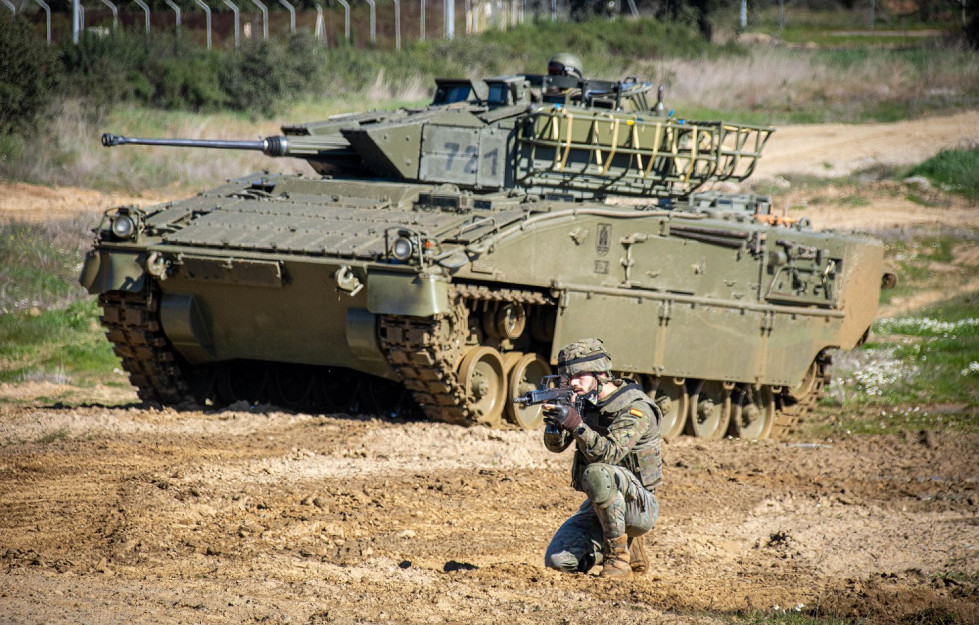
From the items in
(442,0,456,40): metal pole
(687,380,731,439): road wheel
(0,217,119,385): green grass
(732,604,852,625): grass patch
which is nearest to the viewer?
(732,604,852,625): grass patch

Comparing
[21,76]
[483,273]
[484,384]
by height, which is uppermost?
[21,76]

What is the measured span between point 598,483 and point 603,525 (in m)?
0.34

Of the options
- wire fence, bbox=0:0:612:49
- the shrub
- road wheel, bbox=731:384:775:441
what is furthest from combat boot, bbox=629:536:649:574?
wire fence, bbox=0:0:612:49

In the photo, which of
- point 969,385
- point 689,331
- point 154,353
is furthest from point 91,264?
Answer: point 969,385

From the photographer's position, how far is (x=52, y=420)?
1176 cm

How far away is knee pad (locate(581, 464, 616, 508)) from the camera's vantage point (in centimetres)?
692

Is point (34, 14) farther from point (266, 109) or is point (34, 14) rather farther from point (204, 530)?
point (204, 530)

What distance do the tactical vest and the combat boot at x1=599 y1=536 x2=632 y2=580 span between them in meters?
0.36

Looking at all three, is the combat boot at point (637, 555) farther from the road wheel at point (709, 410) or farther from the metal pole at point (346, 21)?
the metal pole at point (346, 21)

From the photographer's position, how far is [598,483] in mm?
6918

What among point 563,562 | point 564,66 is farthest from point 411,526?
point 564,66

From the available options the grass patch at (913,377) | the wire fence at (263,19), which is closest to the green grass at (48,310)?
the grass patch at (913,377)

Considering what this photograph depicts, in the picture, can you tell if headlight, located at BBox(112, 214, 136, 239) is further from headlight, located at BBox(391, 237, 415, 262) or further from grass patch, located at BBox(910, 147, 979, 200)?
grass patch, located at BBox(910, 147, 979, 200)

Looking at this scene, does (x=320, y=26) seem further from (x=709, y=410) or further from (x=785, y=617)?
(x=785, y=617)
